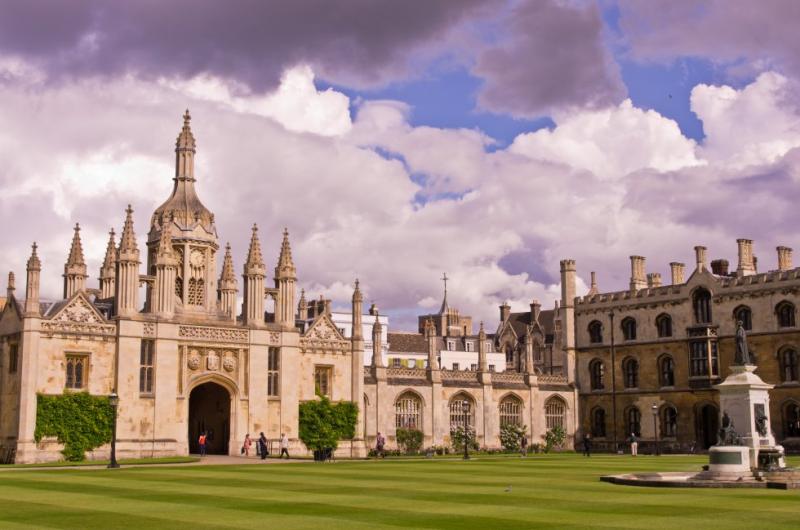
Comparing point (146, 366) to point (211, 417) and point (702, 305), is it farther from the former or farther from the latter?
point (702, 305)

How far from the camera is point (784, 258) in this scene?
6806 centimetres

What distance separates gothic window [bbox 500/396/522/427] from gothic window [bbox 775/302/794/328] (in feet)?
56.6

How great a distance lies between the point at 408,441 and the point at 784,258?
1071 inches

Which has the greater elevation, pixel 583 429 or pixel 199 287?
pixel 199 287

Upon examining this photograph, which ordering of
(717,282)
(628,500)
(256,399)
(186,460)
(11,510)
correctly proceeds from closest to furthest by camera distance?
(11,510) → (628,500) → (186,460) → (256,399) → (717,282)

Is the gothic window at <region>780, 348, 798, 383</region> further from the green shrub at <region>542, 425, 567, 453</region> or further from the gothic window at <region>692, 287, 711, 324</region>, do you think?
the green shrub at <region>542, 425, 567, 453</region>

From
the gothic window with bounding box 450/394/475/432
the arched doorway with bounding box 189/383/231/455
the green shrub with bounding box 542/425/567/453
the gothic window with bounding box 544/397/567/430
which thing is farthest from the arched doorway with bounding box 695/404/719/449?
the arched doorway with bounding box 189/383/231/455

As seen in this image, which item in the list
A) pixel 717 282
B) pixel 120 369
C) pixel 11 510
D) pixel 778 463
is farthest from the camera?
pixel 717 282

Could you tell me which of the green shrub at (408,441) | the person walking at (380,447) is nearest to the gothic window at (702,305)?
the green shrub at (408,441)

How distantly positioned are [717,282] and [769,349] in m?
5.61

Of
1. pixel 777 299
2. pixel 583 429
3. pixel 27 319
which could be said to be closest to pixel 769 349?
pixel 777 299

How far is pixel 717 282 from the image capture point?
222ft

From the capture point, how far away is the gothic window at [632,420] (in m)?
72.0

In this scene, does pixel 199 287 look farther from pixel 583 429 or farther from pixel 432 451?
pixel 583 429
